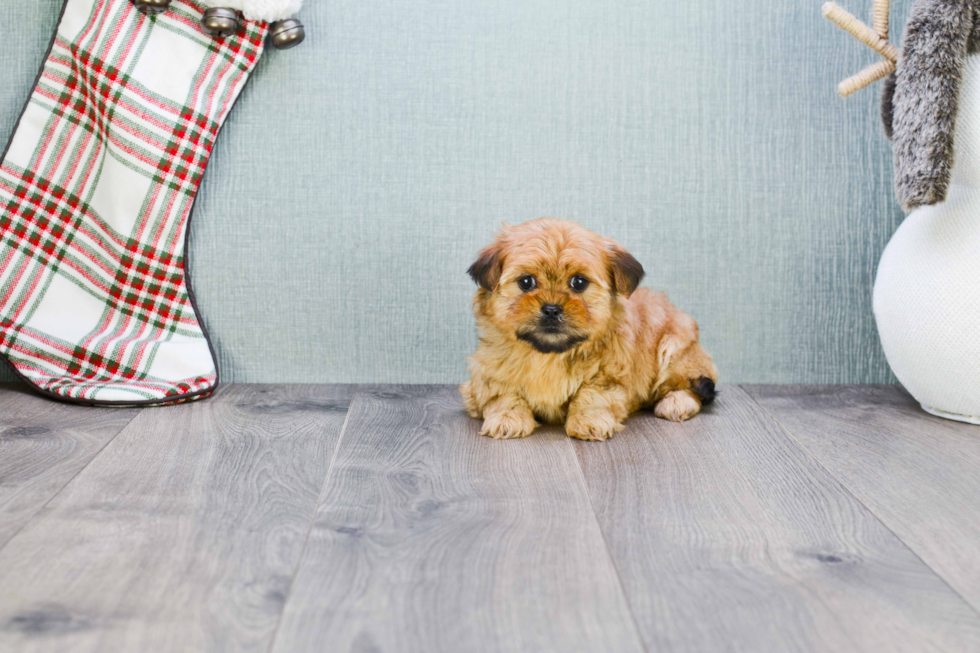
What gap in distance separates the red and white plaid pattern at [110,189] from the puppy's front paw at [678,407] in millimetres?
1017

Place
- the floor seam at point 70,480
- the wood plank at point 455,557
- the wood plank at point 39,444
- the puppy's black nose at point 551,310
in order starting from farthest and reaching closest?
the puppy's black nose at point 551,310, the wood plank at point 39,444, the floor seam at point 70,480, the wood plank at point 455,557

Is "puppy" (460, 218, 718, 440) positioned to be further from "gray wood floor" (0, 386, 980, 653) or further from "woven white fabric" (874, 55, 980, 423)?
"woven white fabric" (874, 55, 980, 423)

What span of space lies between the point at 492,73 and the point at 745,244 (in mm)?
742

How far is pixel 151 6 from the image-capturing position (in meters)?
1.83

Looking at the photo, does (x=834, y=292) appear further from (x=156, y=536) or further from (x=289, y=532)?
(x=156, y=536)

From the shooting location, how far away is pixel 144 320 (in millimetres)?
1930

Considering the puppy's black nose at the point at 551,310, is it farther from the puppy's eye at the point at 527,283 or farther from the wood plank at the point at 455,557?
the wood plank at the point at 455,557

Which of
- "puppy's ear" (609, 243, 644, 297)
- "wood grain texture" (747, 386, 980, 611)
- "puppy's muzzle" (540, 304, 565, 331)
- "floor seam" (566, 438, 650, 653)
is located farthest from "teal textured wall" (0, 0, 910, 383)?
"floor seam" (566, 438, 650, 653)

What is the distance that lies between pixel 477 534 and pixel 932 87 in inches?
47.1

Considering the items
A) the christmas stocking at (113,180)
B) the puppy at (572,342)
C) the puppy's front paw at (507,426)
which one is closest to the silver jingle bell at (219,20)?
the christmas stocking at (113,180)

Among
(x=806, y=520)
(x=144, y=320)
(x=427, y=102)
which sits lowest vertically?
(x=806, y=520)

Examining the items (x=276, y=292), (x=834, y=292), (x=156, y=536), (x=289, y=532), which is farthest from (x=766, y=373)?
(x=156, y=536)

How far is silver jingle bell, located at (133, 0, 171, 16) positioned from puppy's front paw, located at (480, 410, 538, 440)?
117cm

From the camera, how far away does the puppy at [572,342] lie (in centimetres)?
154
